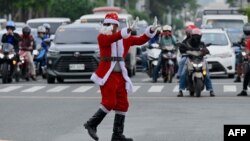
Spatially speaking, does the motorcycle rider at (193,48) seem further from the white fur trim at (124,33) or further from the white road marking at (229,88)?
the white fur trim at (124,33)

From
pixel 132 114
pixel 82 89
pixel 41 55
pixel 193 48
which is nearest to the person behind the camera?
pixel 132 114

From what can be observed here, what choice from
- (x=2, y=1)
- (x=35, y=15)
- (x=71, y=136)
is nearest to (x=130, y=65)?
(x=71, y=136)

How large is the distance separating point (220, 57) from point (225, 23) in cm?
1239

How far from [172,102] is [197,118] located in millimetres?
3934

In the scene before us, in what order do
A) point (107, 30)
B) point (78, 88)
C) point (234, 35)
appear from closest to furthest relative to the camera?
1. point (107, 30)
2. point (78, 88)
3. point (234, 35)

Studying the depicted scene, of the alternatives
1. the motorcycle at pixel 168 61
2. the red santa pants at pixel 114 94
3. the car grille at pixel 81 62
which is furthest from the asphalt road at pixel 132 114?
the motorcycle at pixel 168 61

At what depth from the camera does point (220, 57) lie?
1326 inches

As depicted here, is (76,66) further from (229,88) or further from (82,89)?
(229,88)

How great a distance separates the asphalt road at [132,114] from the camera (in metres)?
16.2

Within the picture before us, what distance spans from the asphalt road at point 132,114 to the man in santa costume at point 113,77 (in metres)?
Result: 0.47

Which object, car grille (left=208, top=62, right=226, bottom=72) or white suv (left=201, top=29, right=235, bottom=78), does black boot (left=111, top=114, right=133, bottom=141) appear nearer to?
white suv (left=201, top=29, right=235, bottom=78)

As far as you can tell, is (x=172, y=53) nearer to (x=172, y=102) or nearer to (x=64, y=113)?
(x=172, y=102)

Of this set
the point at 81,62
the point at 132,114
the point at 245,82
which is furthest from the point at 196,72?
the point at 81,62

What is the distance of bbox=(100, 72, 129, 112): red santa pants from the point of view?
598 inches
